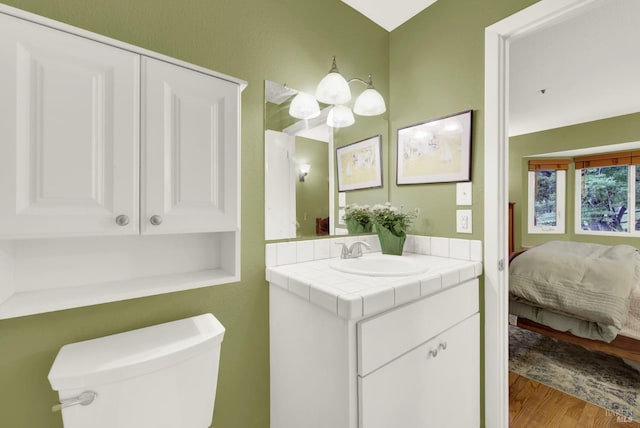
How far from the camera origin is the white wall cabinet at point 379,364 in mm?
862

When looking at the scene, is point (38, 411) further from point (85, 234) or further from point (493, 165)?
point (493, 165)

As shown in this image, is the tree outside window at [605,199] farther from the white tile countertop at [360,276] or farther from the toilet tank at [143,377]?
the toilet tank at [143,377]

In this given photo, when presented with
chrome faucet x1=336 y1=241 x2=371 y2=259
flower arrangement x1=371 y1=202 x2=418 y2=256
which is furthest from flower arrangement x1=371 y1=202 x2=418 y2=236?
chrome faucet x1=336 y1=241 x2=371 y2=259

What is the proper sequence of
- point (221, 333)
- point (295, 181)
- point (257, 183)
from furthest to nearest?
point (295, 181) < point (257, 183) < point (221, 333)

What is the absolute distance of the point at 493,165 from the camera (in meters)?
1.34

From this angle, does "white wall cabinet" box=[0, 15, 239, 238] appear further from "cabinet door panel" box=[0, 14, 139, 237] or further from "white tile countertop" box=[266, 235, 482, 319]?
"white tile countertop" box=[266, 235, 482, 319]

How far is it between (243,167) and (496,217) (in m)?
1.21

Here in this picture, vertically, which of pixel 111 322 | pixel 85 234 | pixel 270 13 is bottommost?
pixel 111 322

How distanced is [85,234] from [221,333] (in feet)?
1.62

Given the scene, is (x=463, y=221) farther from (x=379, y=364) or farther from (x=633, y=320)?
(x=633, y=320)

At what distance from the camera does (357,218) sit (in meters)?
1.71

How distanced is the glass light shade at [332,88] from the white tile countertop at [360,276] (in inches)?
29.7

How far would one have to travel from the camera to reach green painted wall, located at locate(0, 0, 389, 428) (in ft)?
2.74

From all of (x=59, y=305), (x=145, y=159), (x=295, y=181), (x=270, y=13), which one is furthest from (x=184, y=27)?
(x=59, y=305)
